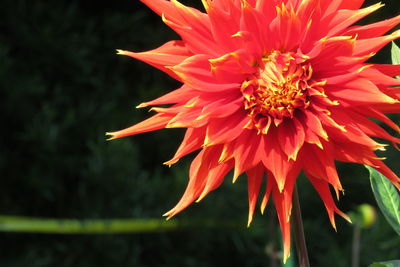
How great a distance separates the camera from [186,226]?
2074mm

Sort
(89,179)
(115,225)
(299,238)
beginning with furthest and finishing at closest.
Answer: (89,179)
(115,225)
(299,238)

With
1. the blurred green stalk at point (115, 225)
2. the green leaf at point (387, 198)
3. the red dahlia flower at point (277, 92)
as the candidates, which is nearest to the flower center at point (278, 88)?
the red dahlia flower at point (277, 92)

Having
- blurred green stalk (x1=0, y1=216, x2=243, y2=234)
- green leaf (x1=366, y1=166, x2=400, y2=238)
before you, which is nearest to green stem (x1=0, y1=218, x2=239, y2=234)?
blurred green stalk (x1=0, y1=216, x2=243, y2=234)

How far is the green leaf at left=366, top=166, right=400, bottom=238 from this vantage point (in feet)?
2.31

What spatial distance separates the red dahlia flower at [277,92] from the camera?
0.63 meters

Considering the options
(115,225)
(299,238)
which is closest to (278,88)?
(299,238)

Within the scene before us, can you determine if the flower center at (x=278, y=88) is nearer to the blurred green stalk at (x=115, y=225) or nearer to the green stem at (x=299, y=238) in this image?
the green stem at (x=299, y=238)

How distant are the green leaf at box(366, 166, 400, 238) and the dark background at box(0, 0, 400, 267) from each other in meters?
1.29

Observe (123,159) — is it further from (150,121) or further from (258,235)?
(150,121)

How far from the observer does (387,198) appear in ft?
2.37

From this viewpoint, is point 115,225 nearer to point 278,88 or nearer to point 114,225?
point 114,225

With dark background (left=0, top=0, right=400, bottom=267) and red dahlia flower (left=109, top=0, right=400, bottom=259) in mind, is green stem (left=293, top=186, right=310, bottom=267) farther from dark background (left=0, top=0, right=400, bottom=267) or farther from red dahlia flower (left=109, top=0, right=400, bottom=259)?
dark background (left=0, top=0, right=400, bottom=267)

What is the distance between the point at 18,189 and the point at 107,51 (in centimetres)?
62

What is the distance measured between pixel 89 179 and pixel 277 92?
4.97 ft
